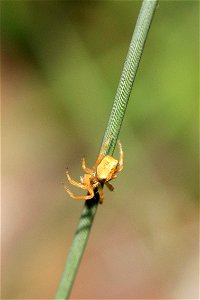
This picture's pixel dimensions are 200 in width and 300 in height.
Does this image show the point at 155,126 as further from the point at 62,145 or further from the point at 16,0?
the point at 16,0

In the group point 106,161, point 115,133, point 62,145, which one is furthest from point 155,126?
point 115,133

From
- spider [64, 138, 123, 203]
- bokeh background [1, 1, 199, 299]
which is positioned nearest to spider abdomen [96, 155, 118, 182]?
spider [64, 138, 123, 203]

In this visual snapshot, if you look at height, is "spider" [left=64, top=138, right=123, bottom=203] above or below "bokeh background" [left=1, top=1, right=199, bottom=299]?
above

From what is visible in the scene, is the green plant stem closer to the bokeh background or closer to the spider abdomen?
the spider abdomen

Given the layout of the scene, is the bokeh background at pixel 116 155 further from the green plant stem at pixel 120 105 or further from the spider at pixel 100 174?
the green plant stem at pixel 120 105

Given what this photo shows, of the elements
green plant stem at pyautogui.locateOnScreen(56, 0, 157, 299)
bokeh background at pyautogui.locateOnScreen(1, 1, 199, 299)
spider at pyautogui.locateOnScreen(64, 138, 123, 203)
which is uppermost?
green plant stem at pyautogui.locateOnScreen(56, 0, 157, 299)
